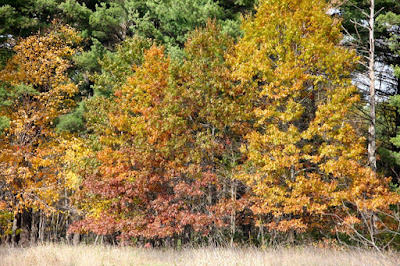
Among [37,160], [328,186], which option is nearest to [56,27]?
[37,160]

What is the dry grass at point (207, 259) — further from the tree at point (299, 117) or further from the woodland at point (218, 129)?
the tree at point (299, 117)

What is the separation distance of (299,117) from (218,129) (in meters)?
3.88

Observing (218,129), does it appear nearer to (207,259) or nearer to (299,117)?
(299,117)

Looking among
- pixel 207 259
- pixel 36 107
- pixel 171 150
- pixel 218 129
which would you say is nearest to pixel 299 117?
pixel 218 129

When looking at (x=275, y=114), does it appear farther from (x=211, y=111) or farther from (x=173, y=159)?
(x=173, y=159)

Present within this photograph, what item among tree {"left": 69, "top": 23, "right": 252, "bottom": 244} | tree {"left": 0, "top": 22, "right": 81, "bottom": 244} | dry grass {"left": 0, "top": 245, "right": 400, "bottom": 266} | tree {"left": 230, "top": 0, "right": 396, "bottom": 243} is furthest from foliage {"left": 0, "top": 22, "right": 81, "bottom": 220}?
tree {"left": 230, "top": 0, "right": 396, "bottom": 243}

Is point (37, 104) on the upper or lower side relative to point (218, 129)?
upper

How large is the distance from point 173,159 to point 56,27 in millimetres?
9747

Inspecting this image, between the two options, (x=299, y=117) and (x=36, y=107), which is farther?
(x=36, y=107)

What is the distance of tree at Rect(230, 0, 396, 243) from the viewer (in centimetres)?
1226

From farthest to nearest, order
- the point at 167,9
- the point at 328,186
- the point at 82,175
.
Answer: the point at 167,9, the point at 82,175, the point at 328,186

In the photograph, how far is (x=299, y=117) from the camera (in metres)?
13.0

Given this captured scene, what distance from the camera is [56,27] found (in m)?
18.9

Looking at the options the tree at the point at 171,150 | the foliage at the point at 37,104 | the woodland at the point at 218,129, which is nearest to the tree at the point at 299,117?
the woodland at the point at 218,129
